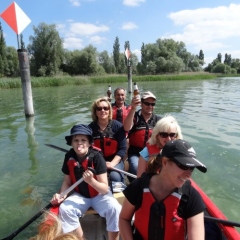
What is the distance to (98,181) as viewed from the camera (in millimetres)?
2475

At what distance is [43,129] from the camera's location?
7941 millimetres

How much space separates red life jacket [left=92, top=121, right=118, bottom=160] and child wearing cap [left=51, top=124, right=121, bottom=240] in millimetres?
727

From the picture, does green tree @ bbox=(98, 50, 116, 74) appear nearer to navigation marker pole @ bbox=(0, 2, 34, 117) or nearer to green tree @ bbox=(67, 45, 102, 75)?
green tree @ bbox=(67, 45, 102, 75)

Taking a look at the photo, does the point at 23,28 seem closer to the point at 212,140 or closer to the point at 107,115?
the point at 107,115

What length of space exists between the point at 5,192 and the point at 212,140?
4867 millimetres

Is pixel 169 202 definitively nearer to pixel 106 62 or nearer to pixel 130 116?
pixel 130 116

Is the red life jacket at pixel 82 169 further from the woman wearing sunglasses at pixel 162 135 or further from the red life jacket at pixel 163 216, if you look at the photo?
the red life jacket at pixel 163 216

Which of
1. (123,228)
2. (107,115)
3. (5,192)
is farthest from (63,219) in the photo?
(5,192)

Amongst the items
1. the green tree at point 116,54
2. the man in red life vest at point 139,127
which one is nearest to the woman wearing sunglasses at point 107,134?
the man in red life vest at point 139,127

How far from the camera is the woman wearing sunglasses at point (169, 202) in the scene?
1520mm

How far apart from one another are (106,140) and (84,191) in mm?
944

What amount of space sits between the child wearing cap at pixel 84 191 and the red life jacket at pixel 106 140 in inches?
28.6

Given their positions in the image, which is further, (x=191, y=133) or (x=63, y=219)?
(x=191, y=133)

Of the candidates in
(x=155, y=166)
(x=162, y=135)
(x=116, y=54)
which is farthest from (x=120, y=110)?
(x=116, y=54)
